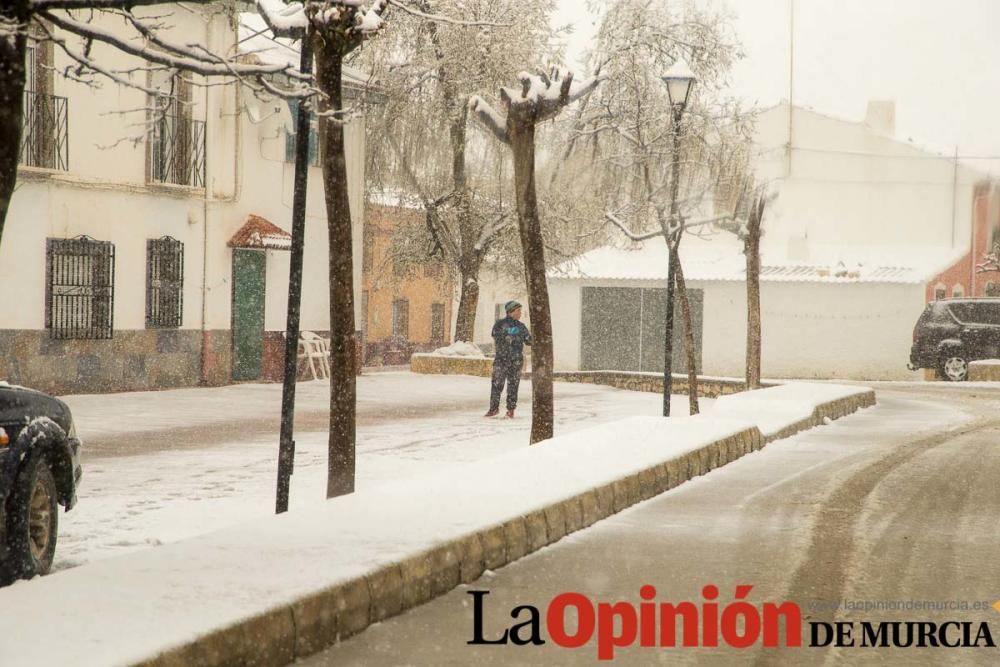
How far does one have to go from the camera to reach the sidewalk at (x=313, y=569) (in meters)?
5.56

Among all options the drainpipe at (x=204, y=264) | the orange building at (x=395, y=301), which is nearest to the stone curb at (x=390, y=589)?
the drainpipe at (x=204, y=264)

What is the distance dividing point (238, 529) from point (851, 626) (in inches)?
134

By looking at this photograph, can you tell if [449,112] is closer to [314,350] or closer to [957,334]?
[314,350]

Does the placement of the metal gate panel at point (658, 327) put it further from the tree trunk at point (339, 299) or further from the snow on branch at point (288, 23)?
the snow on branch at point (288, 23)

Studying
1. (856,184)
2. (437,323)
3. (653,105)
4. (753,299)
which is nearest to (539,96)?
(753,299)

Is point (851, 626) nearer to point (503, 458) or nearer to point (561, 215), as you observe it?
point (503, 458)

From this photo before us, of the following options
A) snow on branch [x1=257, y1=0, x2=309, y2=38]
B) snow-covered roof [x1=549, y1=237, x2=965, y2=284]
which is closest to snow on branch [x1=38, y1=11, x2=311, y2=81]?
snow on branch [x1=257, y1=0, x2=309, y2=38]

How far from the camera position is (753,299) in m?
29.0

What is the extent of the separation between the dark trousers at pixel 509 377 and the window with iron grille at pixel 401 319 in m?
29.2

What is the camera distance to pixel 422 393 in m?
25.6

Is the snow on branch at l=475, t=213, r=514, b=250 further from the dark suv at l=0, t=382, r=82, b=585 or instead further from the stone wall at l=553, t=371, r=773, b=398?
the dark suv at l=0, t=382, r=82, b=585

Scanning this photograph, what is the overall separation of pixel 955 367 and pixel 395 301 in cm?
2092

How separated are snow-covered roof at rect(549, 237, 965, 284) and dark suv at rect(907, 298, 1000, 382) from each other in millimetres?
4318

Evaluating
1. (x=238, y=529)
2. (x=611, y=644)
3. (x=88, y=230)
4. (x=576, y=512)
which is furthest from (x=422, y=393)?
(x=611, y=644)
